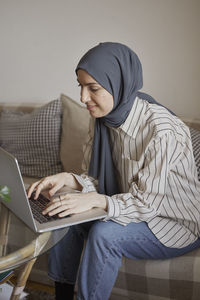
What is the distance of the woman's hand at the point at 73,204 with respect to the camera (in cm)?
140

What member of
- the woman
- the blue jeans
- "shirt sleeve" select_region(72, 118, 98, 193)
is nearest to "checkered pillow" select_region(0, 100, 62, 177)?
"shirt sleeve" select_region(72, 118, 98, 193)

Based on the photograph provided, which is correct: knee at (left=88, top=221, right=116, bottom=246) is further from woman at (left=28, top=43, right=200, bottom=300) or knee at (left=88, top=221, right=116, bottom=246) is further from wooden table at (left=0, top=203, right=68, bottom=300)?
wooden table at (left=0, top=203, right=68, bottom=300)

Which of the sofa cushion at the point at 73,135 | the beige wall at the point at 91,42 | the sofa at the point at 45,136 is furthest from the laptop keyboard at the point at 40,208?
the beige wall at the point at 91,42

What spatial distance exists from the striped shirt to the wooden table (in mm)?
238

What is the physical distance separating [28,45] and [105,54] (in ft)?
4.54

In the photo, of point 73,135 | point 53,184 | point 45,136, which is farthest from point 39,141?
point 53,184

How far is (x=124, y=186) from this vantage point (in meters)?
Answer: 1.72

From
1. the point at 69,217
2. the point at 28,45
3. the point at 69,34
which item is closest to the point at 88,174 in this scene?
the point at 69,217

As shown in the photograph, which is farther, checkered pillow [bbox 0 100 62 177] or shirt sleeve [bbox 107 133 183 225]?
checkered pillow [bbox 0 100 62 177]

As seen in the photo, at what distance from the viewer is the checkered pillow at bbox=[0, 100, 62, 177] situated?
8.13 feet

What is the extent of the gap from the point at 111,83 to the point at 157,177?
14.4 inches

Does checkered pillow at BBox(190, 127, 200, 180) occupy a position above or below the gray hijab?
below

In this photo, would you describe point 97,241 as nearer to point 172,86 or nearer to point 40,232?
point 40,232

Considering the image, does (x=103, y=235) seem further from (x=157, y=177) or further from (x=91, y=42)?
(x=91, y=42)
